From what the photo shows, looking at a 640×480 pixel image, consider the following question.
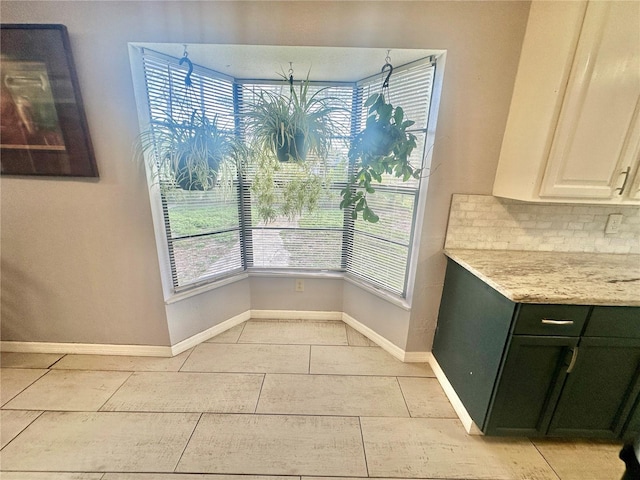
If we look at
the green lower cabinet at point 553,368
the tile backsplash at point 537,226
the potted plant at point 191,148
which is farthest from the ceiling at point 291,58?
the green lower cabinet at point 553,368

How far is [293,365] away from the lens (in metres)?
1.85

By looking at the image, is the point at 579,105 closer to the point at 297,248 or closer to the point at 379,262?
the point at 379,262

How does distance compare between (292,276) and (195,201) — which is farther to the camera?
(292,276)

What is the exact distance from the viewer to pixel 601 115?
1189 mm

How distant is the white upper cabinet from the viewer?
1112mm

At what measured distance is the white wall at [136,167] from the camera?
54.2 inches

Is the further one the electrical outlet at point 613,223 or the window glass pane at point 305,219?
the window glass pane at point 305,219

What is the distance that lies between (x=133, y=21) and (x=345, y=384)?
2510mm

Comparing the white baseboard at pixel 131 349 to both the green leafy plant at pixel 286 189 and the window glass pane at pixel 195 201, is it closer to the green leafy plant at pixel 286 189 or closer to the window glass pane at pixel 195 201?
the window glass pane at pixel 195 201

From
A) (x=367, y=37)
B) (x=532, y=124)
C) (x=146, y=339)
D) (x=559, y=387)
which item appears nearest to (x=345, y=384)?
(x=559, y=387)

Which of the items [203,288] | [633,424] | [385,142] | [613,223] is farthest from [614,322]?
[203,288]

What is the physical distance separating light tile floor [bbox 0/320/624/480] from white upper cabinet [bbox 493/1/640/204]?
1.36m

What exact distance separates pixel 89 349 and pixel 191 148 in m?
1.78

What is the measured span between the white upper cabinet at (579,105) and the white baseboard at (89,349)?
8.69ft
